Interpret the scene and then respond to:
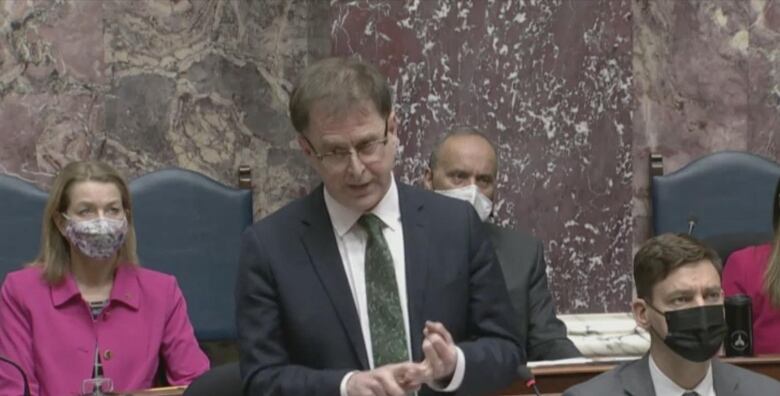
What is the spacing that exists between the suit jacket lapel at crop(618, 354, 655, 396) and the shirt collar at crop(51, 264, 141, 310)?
171cm

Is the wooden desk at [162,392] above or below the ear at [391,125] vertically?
below

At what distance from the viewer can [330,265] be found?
9.28ft

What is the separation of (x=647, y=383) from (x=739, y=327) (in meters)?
0.71

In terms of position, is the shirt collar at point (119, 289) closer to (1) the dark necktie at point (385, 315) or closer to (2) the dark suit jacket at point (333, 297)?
(2) the dark suit jacket at point (333, 297)

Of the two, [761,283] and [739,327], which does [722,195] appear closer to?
[761,283]

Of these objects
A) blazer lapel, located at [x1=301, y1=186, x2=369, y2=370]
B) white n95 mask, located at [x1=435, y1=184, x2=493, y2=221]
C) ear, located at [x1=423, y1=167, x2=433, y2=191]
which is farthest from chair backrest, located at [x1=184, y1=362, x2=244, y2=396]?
ear, located at [x1=423, y1=167, x2=433, y2=191]

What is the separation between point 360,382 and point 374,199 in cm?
38

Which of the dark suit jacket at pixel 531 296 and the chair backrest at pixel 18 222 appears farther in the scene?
the chair backrest at pixel 18 222

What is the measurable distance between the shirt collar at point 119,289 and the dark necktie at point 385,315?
1948mm

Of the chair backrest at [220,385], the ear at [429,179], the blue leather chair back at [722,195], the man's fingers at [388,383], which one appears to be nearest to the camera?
the man's fingers at [388,383]

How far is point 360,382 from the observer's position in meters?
2.60

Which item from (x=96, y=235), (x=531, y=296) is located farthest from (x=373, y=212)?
(x=96, y=235)

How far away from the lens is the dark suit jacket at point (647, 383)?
3471 millimetres

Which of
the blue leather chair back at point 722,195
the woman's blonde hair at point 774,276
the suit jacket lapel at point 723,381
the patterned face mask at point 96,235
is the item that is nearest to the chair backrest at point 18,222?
the patterned face mask at point 96,235
